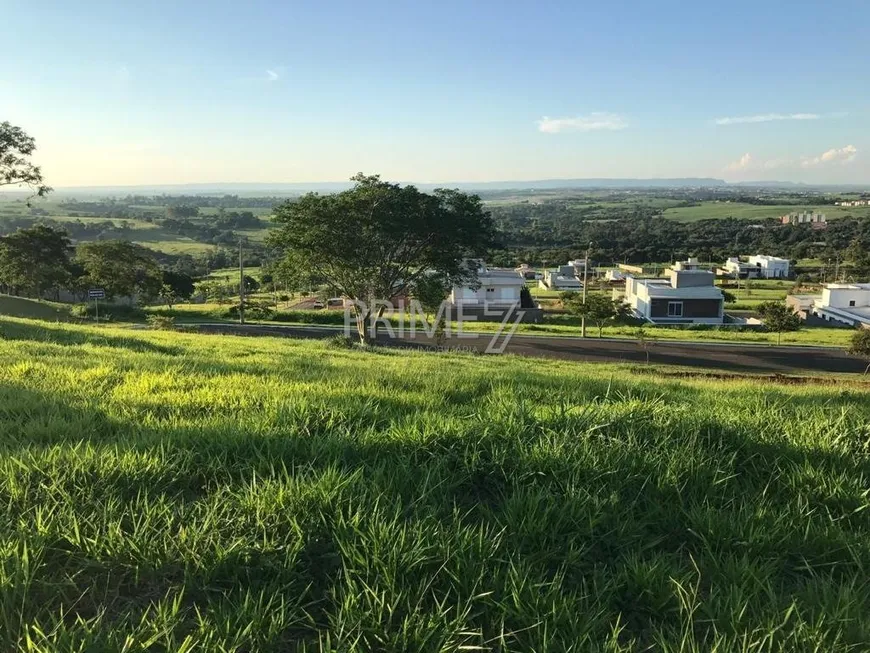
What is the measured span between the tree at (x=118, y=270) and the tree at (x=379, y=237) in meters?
27.1

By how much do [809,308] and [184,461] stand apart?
63589 mm

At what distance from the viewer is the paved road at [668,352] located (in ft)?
82.9

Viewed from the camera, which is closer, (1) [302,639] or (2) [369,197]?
(1) [302,639]

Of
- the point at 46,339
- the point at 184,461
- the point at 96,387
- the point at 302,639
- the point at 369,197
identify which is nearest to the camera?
the point at 302,639

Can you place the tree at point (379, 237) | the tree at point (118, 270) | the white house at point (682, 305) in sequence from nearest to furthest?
the tree at point (379, 237), the tree at point (118, 270), the white house at point (682, 305)

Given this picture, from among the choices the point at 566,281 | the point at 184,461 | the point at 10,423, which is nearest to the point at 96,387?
the point at 10,423

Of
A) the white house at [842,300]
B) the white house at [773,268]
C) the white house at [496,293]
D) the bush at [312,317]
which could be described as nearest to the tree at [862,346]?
the white house at [496,293]

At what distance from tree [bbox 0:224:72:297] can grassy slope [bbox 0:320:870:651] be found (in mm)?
47246

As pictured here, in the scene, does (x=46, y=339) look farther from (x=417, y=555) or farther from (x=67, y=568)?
(x=417, y=555)

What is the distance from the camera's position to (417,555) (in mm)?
2023

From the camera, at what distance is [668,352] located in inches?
1110

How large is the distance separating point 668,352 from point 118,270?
40107mm

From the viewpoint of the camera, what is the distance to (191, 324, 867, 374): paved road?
82.9ft

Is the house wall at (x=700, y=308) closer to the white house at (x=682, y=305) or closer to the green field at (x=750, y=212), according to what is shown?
the white house at (x=682, y=305)
